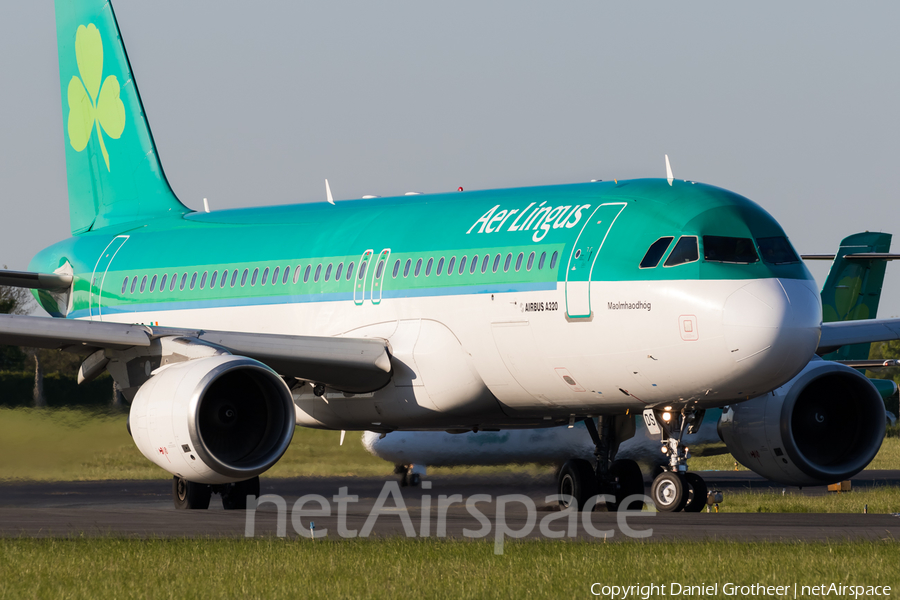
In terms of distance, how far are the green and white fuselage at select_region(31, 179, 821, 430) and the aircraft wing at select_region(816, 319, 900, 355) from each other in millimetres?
3594

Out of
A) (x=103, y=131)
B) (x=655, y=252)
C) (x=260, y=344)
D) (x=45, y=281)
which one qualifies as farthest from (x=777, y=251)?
(x=103, y=131)

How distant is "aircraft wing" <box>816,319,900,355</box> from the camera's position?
18.6 metres

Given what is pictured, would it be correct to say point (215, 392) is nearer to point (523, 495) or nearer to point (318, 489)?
point (523, 495)

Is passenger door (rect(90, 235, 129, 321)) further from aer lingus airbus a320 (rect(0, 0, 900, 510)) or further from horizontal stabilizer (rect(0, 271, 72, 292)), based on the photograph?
horizontal stabilizer (rect(0, 271, 72, 292))

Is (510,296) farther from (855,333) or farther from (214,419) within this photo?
(855,333)

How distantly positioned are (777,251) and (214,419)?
22.5 feet

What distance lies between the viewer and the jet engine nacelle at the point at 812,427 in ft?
58.1

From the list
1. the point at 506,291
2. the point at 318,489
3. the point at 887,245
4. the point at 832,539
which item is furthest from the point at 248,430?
the point at 887,245

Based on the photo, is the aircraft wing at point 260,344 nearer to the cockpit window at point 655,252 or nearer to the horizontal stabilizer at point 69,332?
the horizontal stabilizer at point 69,332

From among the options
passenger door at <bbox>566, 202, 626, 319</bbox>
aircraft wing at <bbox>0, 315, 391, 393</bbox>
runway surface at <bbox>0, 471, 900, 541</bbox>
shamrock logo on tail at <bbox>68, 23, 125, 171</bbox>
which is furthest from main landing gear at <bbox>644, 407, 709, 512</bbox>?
shamrock logo on tail at <bbox>68, 23, 125, 171</bbox>

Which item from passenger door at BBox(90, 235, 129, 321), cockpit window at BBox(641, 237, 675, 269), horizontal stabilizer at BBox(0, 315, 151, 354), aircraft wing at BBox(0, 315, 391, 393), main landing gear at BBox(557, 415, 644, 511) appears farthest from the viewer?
passenger door at BBox(90, 235, 129, 321)

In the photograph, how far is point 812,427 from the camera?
18.3 m

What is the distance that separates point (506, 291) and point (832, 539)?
559cm

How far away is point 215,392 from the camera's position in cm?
1675
